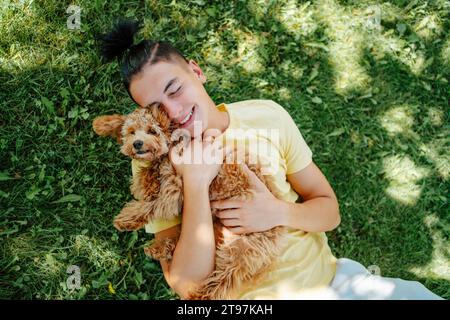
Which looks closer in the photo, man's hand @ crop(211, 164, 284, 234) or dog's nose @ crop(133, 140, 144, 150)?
dog's nose @ crop(133, 140, 144, 150)

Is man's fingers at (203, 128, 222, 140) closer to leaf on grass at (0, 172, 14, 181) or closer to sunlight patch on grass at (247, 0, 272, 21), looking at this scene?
sunlight patch on grass at (247, 0, 272, 21)

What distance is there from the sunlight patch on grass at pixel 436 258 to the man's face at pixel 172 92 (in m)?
2.46

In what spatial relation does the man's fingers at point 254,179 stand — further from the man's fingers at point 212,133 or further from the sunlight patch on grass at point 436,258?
the sunlight patch on grass at point 436,258

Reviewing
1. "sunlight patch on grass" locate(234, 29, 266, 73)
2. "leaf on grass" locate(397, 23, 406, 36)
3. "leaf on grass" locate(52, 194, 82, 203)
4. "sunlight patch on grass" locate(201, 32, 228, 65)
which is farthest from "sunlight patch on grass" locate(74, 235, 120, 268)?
"leaf on grass" locate(397, 23, 406, 36)

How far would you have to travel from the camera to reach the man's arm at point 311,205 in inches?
106

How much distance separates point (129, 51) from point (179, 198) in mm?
966

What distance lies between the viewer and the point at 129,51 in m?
2.57

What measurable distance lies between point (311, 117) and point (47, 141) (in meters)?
2.40

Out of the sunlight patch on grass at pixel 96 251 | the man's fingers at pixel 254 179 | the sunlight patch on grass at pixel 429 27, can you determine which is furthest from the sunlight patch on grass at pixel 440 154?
the sunlight patch on grass at pixel 96 251

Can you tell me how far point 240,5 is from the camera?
3.92 m

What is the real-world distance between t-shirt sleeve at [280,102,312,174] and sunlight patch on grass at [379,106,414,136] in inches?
53.9

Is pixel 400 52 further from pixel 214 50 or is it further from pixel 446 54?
pixel 214 50

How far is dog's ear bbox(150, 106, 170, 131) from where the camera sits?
2.28 m
